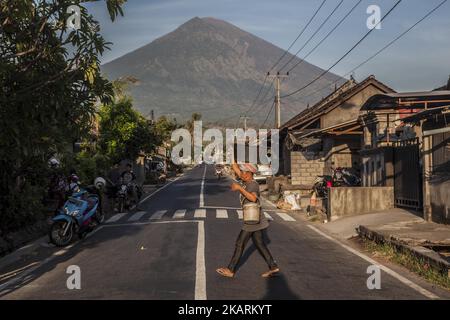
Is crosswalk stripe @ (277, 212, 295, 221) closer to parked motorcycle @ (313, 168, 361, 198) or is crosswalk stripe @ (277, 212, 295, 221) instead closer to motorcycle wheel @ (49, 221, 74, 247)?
parked motorcycle @ (313, 168, 361, 198)

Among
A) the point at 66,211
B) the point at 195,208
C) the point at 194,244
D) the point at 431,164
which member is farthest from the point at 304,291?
the point at 195,208

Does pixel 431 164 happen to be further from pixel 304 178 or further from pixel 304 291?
pixel 304 178

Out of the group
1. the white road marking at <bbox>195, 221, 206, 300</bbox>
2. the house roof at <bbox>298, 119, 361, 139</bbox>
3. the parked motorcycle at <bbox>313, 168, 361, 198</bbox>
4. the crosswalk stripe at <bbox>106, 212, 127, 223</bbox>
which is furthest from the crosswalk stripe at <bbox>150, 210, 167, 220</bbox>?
the house roof at <bbox>298, 119, 361, 139</bbox>

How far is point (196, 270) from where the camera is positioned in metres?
9.97

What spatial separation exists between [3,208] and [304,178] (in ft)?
79.0

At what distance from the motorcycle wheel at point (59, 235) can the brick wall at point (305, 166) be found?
24.2 m

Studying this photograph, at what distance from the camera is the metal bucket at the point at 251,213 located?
9.43 metres

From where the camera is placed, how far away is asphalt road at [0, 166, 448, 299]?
8367mm

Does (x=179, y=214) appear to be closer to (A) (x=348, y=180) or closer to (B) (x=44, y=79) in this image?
(A) (x=348, y=180)

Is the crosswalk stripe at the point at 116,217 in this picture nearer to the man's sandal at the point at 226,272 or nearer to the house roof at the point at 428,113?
the house roof at the point at 428,113

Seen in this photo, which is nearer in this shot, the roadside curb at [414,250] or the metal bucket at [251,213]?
the metal bucket at [251,213]

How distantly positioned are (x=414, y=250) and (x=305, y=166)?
83.9ft

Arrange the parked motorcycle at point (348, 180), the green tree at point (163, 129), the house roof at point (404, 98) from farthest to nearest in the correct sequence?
1. the green tree at point (163, 129)
2. the parked motorcycle at point (348, 180)
3. the house roof at point (404, 98)

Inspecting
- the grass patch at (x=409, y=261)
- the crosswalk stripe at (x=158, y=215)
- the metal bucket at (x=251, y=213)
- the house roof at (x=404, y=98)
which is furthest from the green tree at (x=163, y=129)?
the metal bucket at (x=251, y=213)
